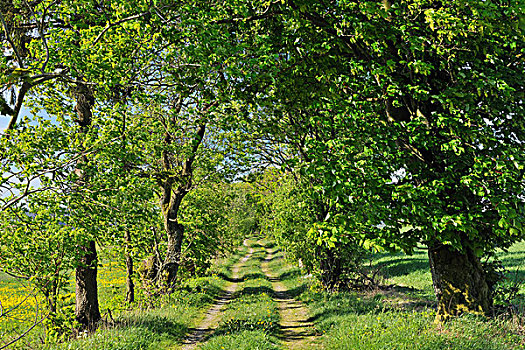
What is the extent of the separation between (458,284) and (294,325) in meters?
6.00

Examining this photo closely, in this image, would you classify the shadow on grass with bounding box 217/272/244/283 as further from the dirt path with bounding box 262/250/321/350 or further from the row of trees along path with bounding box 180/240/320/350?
the dirt path with bounding box 262/250/321/350

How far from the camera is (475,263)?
27.4 ft

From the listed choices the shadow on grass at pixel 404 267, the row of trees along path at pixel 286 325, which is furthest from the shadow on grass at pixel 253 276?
the shadow on grass at pixel 404 267

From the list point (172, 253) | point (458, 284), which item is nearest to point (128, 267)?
point (172, 253)

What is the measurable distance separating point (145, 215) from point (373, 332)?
661 centimetres

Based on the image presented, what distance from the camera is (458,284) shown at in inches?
320

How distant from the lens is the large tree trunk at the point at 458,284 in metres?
8.09

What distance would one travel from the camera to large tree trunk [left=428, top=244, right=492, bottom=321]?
809 cm

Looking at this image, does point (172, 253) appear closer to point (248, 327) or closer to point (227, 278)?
point (248, 327)

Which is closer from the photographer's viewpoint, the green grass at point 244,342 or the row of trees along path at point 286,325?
the green grass at point 244,342

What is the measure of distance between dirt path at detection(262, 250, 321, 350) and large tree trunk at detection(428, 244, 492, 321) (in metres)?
3.56

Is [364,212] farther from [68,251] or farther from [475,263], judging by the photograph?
[68,251]

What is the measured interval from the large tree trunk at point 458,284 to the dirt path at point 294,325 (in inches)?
140

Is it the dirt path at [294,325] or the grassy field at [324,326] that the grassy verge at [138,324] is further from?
the dirt path at [294,325]
